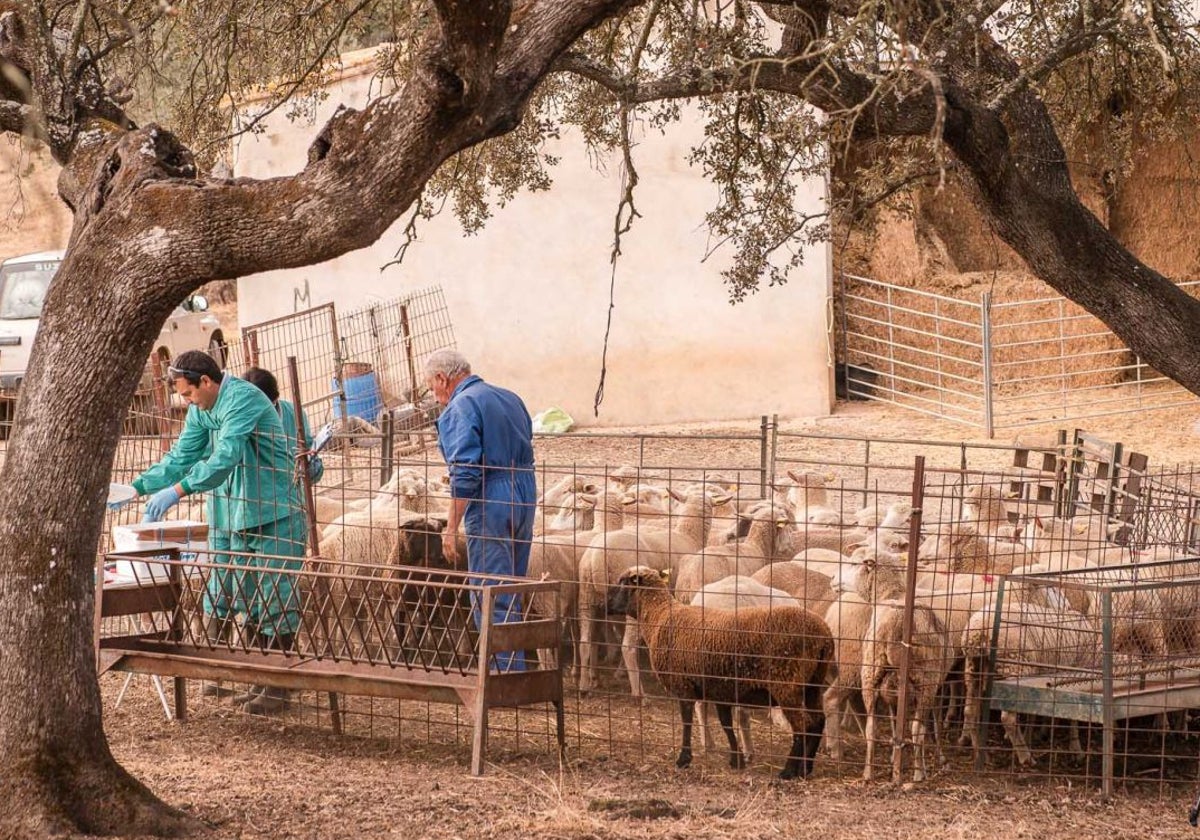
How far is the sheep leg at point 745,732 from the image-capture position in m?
7.59

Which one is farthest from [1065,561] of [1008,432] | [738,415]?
[738,415]

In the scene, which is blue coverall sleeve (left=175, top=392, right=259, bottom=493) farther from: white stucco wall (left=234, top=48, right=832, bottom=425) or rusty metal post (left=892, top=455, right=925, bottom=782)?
white stucco wall (left=234, top=48, right=832, bottom=425)

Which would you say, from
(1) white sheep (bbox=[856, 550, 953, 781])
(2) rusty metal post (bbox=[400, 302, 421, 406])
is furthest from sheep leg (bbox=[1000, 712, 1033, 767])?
(2) rusty metal post (bbox=[400, 302, 421, 406])

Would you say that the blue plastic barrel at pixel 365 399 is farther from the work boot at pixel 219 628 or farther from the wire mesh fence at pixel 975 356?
the work boot at pixel 219 628

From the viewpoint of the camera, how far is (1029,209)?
787cm

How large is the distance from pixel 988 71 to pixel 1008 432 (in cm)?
1055

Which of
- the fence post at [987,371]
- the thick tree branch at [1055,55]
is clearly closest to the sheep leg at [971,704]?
the thick tree branch at [1055,55]

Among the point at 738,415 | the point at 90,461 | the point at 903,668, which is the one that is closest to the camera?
the point at 90,461

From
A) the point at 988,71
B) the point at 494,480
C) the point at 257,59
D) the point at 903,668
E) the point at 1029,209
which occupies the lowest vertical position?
the point at 903,668

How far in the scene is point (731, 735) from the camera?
7.57 metres

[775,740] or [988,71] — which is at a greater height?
[988,71]

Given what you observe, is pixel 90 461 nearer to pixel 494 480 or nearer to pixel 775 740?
pixel 494 480

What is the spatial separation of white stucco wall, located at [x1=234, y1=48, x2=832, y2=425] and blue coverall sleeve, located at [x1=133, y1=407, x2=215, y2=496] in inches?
453

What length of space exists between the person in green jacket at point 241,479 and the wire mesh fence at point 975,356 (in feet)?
39.7
